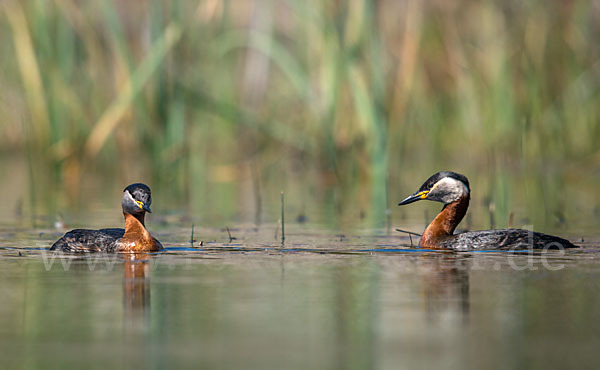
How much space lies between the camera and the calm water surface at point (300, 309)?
13.5ft

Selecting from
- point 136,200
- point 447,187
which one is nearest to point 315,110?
point 447,187

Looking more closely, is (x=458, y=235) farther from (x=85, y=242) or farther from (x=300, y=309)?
(x=300, y=309)

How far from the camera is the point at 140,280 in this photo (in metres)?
6.04

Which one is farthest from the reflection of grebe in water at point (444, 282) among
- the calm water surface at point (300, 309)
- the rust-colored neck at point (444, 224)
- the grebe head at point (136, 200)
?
the grebe head at point (136, 200)

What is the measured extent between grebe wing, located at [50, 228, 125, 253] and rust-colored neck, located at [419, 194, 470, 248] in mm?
2225

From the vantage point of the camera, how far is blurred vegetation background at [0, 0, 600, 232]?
11.8 meters

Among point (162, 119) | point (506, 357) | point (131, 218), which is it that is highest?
point (162, 119)

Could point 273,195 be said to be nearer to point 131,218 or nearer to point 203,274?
point 131,218

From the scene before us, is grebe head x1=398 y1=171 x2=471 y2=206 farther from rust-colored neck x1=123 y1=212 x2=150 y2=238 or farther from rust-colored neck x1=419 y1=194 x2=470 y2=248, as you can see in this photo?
rust-colored neck x1=123 y1=212 x2=150 y2=238

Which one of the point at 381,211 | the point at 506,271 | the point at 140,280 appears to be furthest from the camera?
the point at 381,211

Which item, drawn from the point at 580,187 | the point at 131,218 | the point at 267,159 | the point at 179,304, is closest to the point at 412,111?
the point at 267,159

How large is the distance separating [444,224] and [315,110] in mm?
4574

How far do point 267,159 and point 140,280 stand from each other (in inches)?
413

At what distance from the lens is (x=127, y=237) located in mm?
7512
